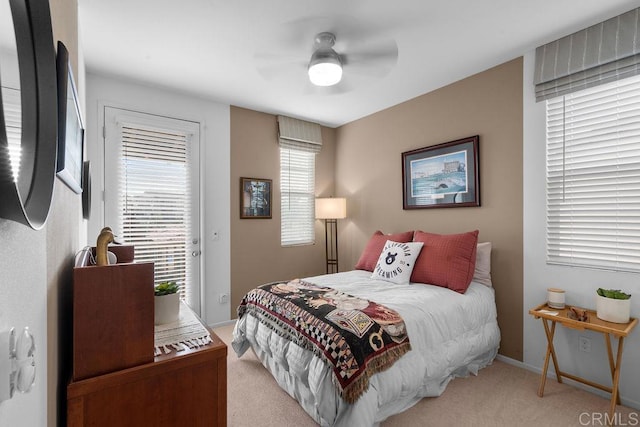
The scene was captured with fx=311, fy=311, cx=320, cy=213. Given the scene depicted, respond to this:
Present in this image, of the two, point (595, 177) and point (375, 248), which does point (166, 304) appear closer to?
point (375, 248)

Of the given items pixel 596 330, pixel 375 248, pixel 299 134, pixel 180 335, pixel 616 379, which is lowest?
pixel 616 379

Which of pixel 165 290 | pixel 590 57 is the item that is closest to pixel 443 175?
pixel 590 57

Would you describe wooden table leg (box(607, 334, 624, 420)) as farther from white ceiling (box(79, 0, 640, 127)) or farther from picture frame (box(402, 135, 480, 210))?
white ceiling (box(79, 0, 640, 127))

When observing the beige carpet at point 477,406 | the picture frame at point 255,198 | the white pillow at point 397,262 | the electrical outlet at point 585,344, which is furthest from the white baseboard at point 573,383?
the picture frame at point 255,198

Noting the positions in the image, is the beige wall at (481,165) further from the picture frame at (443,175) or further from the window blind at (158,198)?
the window blind at (158,198)

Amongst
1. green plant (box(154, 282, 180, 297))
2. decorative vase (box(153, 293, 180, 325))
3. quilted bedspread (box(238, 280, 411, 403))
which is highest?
green plant (box(154, 282, 180, 297))

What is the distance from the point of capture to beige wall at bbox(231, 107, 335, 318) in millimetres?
3842

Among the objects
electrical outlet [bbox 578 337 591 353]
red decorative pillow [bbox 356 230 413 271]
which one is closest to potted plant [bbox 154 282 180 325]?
red decorative pillow [bbox 356 230 413 271]

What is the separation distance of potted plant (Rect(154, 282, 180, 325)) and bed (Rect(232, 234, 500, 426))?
90 centimetres

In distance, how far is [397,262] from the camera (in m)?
2.91

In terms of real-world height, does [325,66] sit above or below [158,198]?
above

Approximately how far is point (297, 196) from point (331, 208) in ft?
1.79

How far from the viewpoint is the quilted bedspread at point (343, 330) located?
1.72 metres

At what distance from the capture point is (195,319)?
1.49 m
